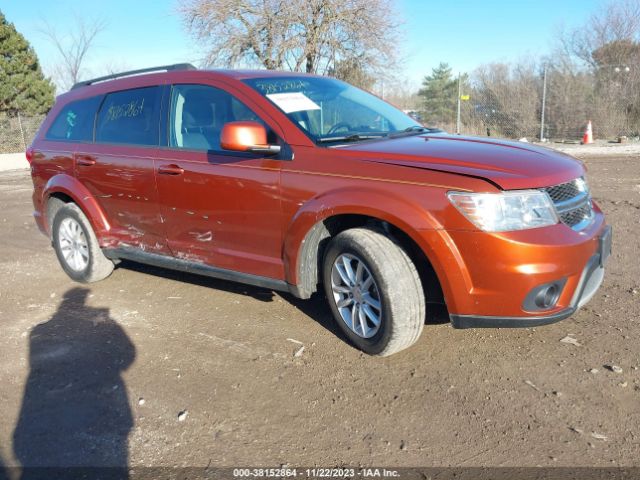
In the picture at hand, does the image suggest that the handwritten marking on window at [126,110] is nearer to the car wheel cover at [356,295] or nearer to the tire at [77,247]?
the tire at [77,247]

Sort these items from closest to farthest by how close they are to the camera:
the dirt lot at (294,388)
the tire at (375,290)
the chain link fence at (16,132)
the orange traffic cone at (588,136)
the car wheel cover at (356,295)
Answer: the dirt lot at (294,388) < the tire at (375,290) < the car wheel cover at (356,295) < the orange traffic cone at (588,136) < the chain link fence at (16,132)

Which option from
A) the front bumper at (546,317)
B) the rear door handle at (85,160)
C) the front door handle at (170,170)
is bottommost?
the front bumper at (546,317)

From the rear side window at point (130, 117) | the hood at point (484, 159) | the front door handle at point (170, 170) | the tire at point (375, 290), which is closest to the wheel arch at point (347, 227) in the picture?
the tire at point (375, 290)

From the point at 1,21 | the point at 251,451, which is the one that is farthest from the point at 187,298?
the point at 1,21

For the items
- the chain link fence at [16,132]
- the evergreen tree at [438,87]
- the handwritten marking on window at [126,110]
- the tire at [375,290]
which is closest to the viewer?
the tire at [375,290]

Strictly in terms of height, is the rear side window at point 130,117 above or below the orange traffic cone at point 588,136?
above

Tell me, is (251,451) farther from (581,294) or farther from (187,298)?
(187,298)

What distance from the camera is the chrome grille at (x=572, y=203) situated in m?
3.14

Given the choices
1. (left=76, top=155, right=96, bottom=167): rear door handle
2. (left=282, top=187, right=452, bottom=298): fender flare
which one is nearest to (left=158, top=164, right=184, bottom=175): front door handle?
(left=76, top=155, right=96, bottom=167): rear door handle

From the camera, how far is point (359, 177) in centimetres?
334

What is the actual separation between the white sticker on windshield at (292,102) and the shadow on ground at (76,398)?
6.47ft

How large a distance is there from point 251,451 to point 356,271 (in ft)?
4.24

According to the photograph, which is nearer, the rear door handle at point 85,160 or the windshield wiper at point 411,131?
the windshield wiper at point 411,131

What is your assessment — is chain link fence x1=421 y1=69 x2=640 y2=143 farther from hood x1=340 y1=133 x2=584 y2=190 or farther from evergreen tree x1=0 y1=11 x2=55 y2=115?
evergreen tree x1=0 y1=11 x2=55 y2=115
